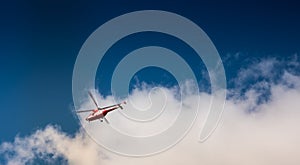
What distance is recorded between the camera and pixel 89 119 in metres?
42.5

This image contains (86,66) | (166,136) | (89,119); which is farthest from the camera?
(89,119)

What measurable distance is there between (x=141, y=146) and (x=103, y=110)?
24.0ft

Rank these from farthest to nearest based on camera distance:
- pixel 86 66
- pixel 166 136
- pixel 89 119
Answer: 1. pixel 89 119
2. pixel 166 136
3. pixel 86 66

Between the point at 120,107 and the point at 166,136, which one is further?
the point at 120,107

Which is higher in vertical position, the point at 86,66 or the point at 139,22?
the point at 139,22

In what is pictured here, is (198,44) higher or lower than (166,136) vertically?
higher

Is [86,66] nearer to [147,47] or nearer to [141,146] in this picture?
[147,47]

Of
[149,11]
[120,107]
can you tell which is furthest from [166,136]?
[149,11]

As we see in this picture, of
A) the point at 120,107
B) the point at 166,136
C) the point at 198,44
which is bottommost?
the point at 166,136

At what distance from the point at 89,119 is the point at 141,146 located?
25.8 feet

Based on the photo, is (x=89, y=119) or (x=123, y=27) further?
(x=89, y=119)

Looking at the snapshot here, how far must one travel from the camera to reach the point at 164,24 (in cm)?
3812

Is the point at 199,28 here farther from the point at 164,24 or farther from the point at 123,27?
the point at 123,27

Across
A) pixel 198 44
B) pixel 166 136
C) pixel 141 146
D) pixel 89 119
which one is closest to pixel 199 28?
pixel 198 44
